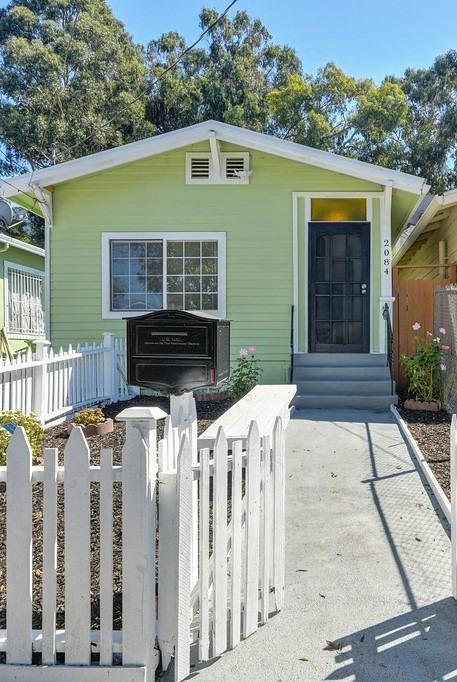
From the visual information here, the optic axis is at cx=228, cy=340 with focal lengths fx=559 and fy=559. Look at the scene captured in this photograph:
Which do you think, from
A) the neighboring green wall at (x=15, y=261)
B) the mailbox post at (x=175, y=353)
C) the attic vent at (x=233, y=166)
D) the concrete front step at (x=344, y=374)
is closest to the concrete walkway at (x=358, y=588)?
the mailbox post at (x=175, y=353)

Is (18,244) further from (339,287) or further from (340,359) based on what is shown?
(340,359)

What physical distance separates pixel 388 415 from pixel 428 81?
832 inches

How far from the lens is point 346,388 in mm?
8164

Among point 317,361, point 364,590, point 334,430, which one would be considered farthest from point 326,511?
point 317,361

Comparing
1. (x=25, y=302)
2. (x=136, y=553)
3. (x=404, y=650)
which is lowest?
(x=404, y=650)

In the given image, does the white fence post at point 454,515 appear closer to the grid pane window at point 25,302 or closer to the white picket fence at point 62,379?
the white picket fence at point 62,379

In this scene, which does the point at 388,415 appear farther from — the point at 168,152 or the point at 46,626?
the point at 46,626

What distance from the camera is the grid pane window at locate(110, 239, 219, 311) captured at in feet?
30.3

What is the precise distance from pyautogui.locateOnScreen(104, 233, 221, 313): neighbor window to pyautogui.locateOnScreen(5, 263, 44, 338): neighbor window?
4895 millimetres

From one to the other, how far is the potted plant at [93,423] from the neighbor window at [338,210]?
16.4 feet

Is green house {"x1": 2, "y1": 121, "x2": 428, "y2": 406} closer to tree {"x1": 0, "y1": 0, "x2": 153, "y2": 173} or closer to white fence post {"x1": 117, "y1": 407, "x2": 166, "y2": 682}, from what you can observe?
white fence post {"x1": 117, "y1": 407, "x2": 166, "y2": 682}

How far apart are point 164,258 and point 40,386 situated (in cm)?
367

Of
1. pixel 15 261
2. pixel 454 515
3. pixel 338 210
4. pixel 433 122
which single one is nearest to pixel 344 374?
pixel 338 210

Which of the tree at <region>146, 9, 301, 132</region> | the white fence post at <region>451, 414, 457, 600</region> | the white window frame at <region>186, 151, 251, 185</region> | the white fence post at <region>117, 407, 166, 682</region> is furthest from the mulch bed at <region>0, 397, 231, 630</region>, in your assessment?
the tree at <region>146, 9, 301, 132</region>
